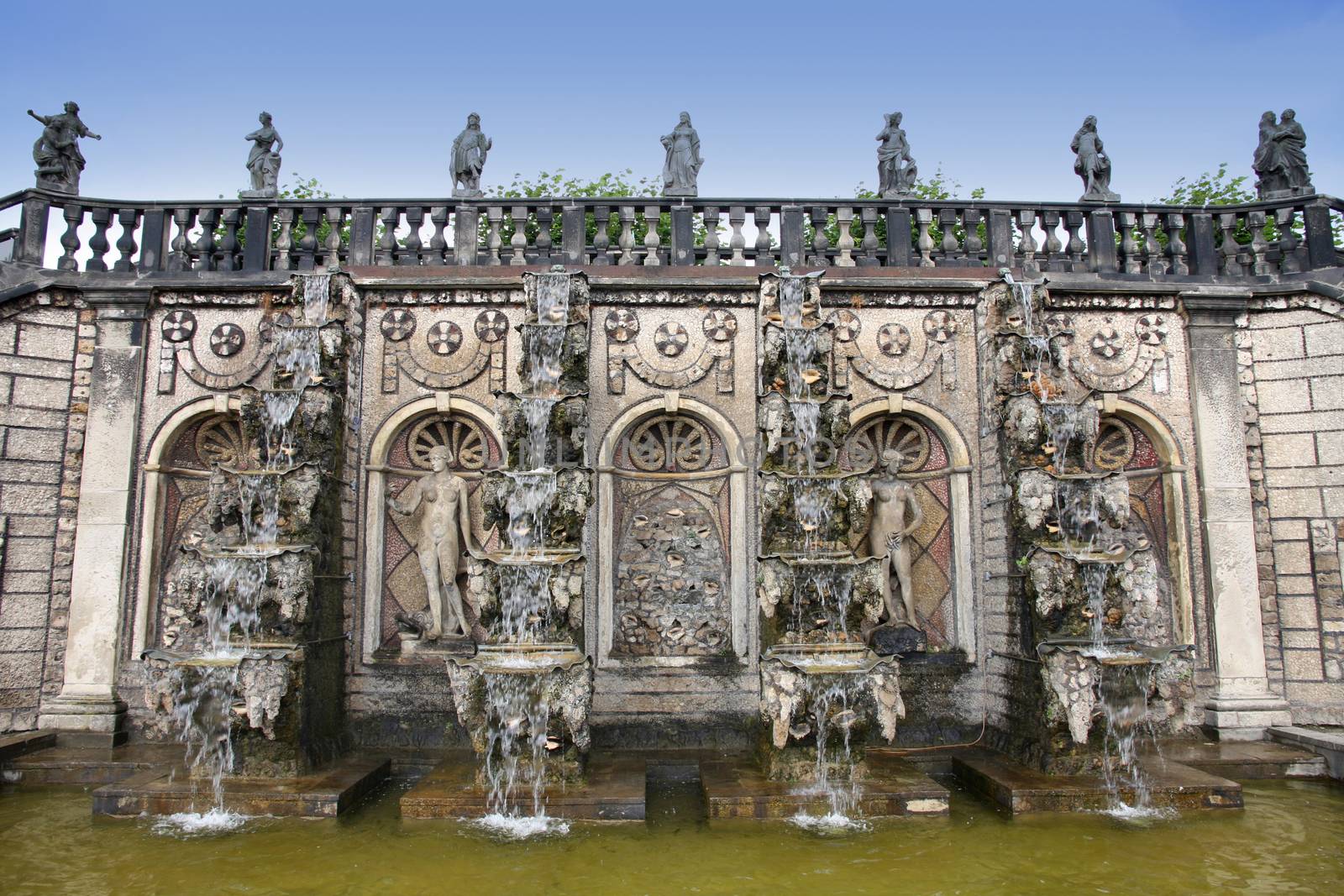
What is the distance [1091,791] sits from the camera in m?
8.28

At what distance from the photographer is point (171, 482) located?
1167 cm

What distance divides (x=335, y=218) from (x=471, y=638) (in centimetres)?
608

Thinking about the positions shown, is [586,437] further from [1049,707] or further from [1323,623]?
[1323,623]

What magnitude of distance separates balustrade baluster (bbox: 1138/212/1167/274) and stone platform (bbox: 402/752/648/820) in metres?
9.71

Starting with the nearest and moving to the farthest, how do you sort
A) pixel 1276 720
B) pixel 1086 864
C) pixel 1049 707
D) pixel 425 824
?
1. pixel 1086 864
2. pixel 425 824
3. pixel 1049 707
4. pixel 1276 720

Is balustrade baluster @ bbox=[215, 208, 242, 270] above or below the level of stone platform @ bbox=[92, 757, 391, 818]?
above

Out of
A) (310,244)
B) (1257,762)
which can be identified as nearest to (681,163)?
(310,244)

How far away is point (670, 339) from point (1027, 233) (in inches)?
209

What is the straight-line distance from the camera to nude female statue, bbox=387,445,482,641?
448 inches

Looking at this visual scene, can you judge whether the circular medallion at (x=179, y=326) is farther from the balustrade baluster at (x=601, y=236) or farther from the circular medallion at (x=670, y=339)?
the circular medallion at (x=670, y=339)

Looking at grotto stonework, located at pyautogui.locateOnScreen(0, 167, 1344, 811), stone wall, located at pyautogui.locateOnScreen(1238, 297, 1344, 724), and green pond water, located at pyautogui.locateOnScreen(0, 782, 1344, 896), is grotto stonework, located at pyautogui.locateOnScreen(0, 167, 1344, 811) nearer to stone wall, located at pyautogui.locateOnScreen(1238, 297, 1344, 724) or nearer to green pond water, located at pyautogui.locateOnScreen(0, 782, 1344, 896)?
stone wall, located at pyautogui.locateOnScreen(1238, 297, 1344, 724)

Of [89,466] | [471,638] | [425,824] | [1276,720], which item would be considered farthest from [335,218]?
[1276,720]

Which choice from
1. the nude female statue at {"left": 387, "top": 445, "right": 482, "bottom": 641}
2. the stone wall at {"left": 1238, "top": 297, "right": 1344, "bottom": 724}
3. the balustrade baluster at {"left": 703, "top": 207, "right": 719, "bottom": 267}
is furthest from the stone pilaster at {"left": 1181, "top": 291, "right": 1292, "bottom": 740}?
the nude female statue at {"left": 387, "top": 445, "right": 482, "bottom": 641}

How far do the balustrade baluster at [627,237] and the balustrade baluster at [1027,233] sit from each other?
5.37 m
